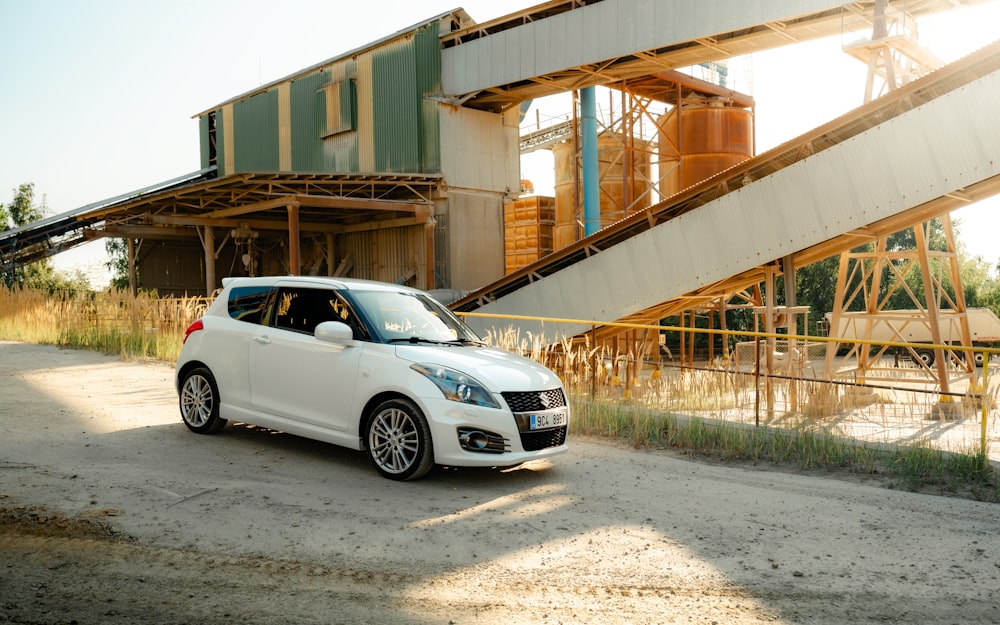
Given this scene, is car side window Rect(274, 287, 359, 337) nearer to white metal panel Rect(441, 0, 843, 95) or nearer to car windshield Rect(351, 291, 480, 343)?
car windshield Rect(351, 291, 480, 343)

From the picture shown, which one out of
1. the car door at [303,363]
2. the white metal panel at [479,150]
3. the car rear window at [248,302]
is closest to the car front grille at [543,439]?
the car door at [303,363]

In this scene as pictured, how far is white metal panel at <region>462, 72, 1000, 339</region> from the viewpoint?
1308 cm

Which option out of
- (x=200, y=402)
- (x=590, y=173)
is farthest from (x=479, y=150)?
(x=200, y=402)

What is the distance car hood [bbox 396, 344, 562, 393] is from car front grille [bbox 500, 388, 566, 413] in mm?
48

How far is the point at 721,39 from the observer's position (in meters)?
20.8

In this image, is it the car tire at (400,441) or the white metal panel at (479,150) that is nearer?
the car tire at (400,441)

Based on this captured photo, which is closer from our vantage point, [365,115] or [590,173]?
[590,173]

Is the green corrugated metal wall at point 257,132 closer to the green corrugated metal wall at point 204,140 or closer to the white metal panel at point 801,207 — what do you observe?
the green corrugated metal wall at point 204,140

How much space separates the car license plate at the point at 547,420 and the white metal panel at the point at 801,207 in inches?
357

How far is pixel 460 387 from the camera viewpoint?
7207 millimetres

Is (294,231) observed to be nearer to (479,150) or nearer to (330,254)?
(479,150)

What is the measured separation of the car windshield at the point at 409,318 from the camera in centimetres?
802

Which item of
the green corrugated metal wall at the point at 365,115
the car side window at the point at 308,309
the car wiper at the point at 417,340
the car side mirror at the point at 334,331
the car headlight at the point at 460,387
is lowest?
the car headlight at the point at 460,387

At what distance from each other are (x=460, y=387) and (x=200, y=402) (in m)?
3.58
